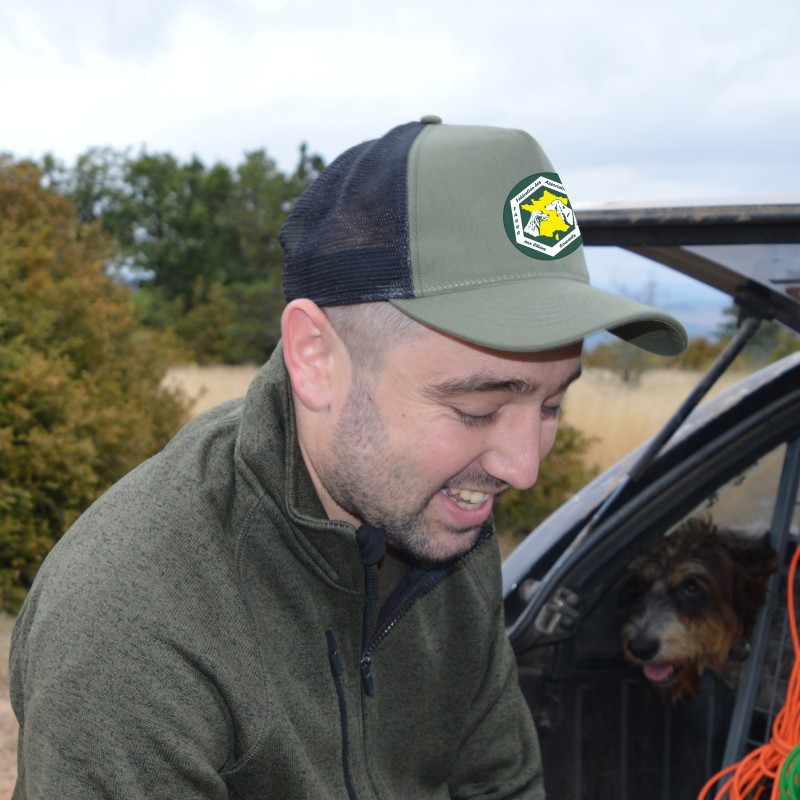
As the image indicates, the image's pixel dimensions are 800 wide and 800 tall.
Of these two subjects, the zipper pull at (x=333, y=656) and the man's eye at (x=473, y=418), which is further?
the zipper pull at (x=333, y=656)

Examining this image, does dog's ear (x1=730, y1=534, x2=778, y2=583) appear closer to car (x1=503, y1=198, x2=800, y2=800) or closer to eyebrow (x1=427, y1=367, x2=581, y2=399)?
car (x1=503, y1=198, x2=800, y2=800)

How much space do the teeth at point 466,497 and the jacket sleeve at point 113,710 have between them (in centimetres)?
48

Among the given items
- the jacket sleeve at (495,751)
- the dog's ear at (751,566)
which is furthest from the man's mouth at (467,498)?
the dog's ear at (751,566)

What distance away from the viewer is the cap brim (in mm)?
1500

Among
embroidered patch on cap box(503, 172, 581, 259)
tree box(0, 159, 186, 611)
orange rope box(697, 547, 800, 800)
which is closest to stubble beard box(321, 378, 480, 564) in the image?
embroidered patch on cap box(503, 172, 581, 259)

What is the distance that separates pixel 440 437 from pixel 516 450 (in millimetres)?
127

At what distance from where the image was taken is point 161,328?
2583cm

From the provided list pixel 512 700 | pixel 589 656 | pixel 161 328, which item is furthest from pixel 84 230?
pixel 161 328

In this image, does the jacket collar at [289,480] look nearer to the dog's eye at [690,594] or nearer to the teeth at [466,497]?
the teeth at [466,497]

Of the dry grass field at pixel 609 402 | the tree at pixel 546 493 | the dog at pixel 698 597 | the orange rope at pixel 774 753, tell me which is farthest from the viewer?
the dry grass field at pixel 609 402

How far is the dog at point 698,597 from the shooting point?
314cm

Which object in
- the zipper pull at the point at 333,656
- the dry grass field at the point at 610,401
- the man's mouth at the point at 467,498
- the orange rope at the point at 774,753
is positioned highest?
the man's mouth at the point at 467,498

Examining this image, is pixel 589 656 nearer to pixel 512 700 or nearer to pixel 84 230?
pixel 512 700

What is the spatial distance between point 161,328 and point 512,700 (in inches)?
967
